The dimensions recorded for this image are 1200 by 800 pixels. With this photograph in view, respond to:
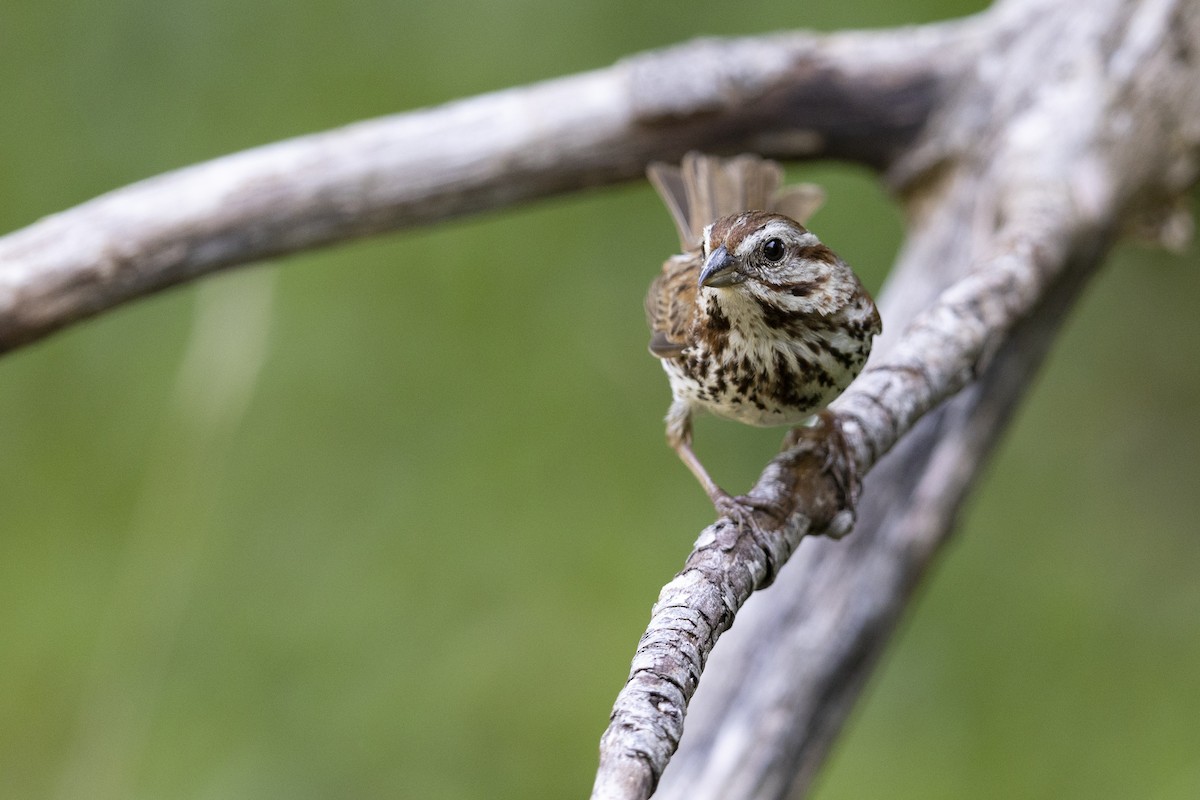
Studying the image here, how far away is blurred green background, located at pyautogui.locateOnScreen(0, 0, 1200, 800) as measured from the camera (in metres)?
4.40

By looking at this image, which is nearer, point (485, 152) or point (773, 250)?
point (773, 250)

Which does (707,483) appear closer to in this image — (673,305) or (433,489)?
(673,305)

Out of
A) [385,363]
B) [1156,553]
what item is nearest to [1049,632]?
[1156,553]

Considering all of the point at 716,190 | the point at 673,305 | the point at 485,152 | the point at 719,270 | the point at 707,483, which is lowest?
the point at 707,483

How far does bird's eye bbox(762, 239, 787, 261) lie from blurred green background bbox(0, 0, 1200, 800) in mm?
2155

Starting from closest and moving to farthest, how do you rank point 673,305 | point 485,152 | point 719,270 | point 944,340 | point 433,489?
1. point 719,270
2. point 944,340
3. point 673,305
4. point 485,152
5. point 433,489

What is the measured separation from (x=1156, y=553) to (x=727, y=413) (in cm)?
270

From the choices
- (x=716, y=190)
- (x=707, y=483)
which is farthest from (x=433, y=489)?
(x=707, y=483)

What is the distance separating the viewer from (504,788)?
169 inches

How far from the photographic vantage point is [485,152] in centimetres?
341

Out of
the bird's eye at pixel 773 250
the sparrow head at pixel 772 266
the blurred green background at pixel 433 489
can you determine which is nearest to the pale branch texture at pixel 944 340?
the sparrow head at pixel 772 266

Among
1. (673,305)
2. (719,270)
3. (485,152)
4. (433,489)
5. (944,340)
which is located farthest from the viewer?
(433,489)

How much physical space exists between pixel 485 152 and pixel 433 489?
1.91 m

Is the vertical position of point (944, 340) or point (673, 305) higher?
point (673, 305)
